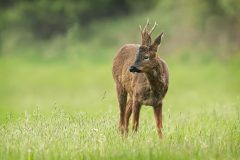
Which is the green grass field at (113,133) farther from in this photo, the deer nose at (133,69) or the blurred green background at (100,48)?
the deer nose at (133,69)

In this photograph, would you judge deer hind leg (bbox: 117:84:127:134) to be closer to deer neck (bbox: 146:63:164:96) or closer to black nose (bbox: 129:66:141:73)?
Answer: deer neck (bbox: 146:63:164:96)

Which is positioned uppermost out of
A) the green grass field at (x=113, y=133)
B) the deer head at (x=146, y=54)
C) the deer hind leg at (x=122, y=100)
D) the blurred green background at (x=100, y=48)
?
the blurred green background at (x=100, y=48)

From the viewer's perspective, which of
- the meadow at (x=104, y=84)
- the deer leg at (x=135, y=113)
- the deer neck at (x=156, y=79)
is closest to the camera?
the meadow at (x=104, y=84)

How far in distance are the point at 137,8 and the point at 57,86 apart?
12143mm

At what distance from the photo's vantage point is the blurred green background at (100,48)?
2294 cm

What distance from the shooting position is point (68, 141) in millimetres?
10031

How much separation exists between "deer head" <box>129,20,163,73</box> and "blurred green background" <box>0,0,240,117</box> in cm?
754

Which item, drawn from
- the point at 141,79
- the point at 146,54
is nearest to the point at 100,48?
the point at 141,79

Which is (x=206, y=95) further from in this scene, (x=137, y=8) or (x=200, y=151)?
(x=137, y=8)

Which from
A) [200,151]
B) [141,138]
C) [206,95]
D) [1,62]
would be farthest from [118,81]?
[1,62]

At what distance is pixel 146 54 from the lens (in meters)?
10.7

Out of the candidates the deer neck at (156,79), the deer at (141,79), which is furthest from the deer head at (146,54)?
the deer neck at (156,79)

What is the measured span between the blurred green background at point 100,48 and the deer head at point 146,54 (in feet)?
24.7

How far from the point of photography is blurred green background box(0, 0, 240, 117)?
2294cm
